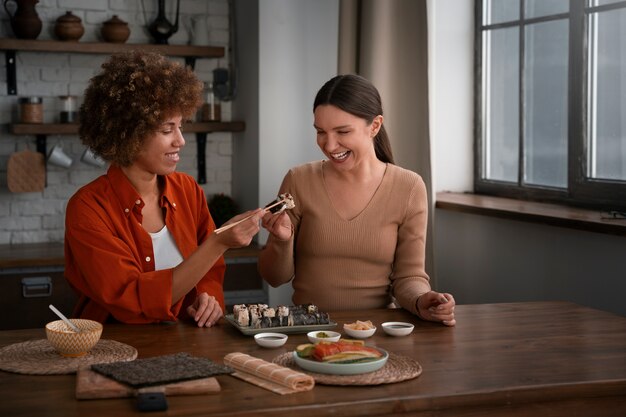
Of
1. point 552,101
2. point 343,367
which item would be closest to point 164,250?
point 343,367

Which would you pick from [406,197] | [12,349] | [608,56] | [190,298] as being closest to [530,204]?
[608,56]

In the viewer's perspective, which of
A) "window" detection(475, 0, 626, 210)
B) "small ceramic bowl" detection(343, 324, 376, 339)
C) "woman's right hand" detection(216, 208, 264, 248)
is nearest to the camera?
"small ceramic bowl" detection(343, 324, 376, 339)

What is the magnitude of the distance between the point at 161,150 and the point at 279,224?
411 millimetres

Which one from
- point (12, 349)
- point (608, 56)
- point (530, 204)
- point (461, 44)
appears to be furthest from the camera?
point (461, 44)

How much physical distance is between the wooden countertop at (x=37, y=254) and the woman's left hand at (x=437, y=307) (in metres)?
1.99

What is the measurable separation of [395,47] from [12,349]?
2463 millimetres

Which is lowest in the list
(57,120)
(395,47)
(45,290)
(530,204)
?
(45,290)

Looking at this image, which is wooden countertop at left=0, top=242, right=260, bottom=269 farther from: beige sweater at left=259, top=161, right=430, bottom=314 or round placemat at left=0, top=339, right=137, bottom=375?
round placemat at left=0, top=339, right=137, bottom=375

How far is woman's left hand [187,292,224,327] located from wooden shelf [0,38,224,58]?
2245 mm

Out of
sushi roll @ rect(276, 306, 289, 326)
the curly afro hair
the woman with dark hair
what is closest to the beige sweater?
the woman with dark hair

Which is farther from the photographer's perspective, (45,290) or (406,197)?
(45,290)

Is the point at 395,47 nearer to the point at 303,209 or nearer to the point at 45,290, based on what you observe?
the point at 303,209

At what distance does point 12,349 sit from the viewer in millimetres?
2201

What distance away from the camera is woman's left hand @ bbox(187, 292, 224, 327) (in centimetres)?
247
